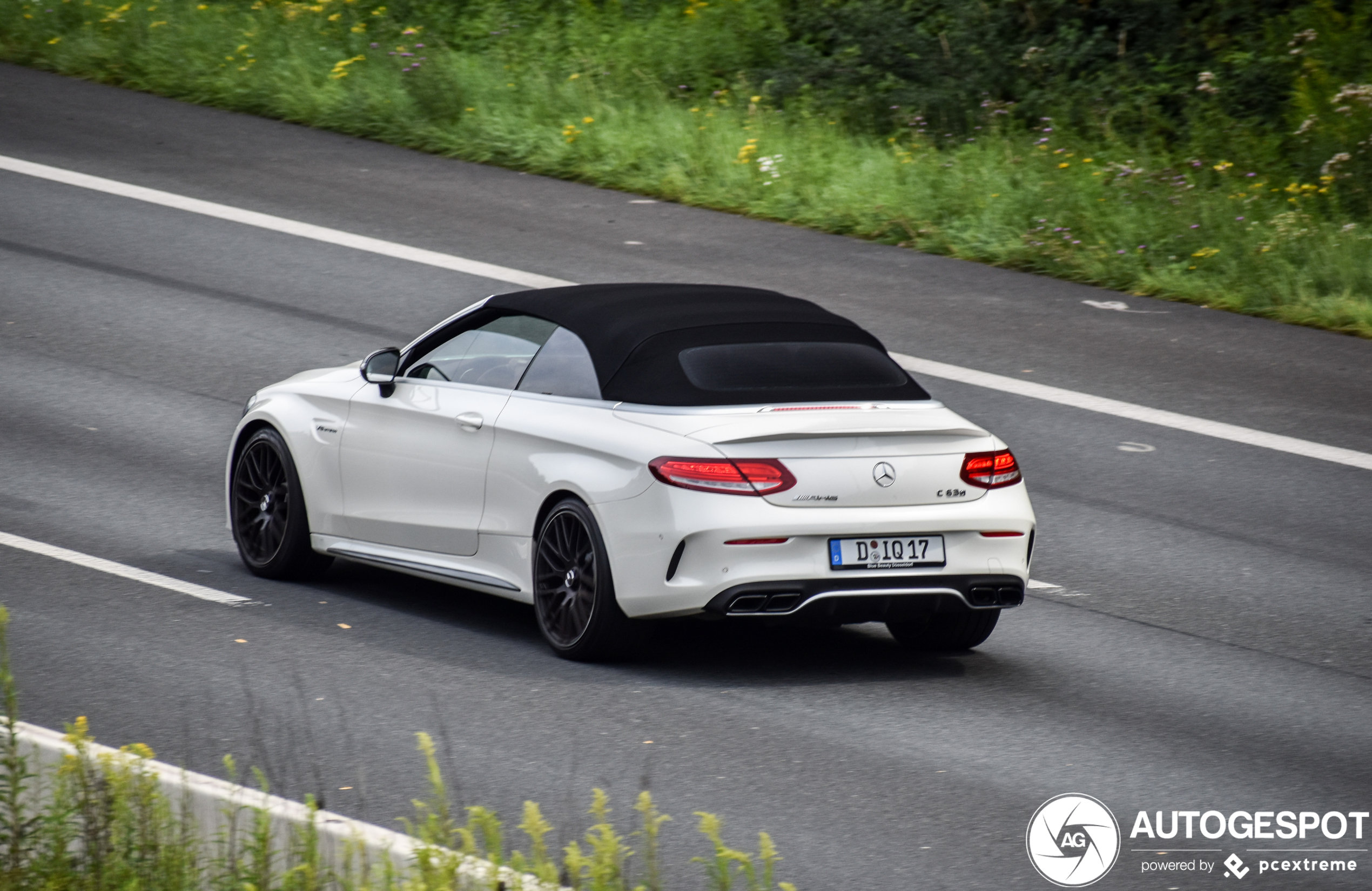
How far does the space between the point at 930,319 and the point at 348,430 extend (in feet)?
21.5

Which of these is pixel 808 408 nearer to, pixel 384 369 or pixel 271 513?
pixel 384 369

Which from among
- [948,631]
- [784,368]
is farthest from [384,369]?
[948,631]

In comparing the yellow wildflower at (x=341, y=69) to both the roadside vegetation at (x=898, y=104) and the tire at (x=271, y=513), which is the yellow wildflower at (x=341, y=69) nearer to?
the roadside vegetation at (x=898, y=104)

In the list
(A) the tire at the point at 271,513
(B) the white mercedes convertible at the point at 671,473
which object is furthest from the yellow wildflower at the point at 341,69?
(B) the white mercedes convertible at the point at 671,473

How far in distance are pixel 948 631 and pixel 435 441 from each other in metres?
2.39

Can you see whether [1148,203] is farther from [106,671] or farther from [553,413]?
[106,671]

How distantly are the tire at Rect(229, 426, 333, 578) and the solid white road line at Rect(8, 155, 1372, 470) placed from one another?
17.4 feet

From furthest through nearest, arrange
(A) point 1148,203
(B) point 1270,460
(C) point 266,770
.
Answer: (A) point 1148,203 → (B) point 1270,460 → (C) point 266,770

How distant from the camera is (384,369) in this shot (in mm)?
9328

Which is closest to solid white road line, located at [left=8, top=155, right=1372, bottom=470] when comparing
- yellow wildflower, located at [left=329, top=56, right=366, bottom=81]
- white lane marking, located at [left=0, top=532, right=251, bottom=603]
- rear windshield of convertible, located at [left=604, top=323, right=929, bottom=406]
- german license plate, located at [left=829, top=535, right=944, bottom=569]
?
yellow wildflower, located at [left=329, top=56, right=366, bottom=81]

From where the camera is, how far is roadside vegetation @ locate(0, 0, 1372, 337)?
1650cm

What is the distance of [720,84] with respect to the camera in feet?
70.2

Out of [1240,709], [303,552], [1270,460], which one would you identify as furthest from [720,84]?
[1240,709]

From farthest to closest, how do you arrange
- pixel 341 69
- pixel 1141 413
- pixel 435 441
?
1. pixel 341 69
2. pixel 1141 413
3. pixel 435 441
